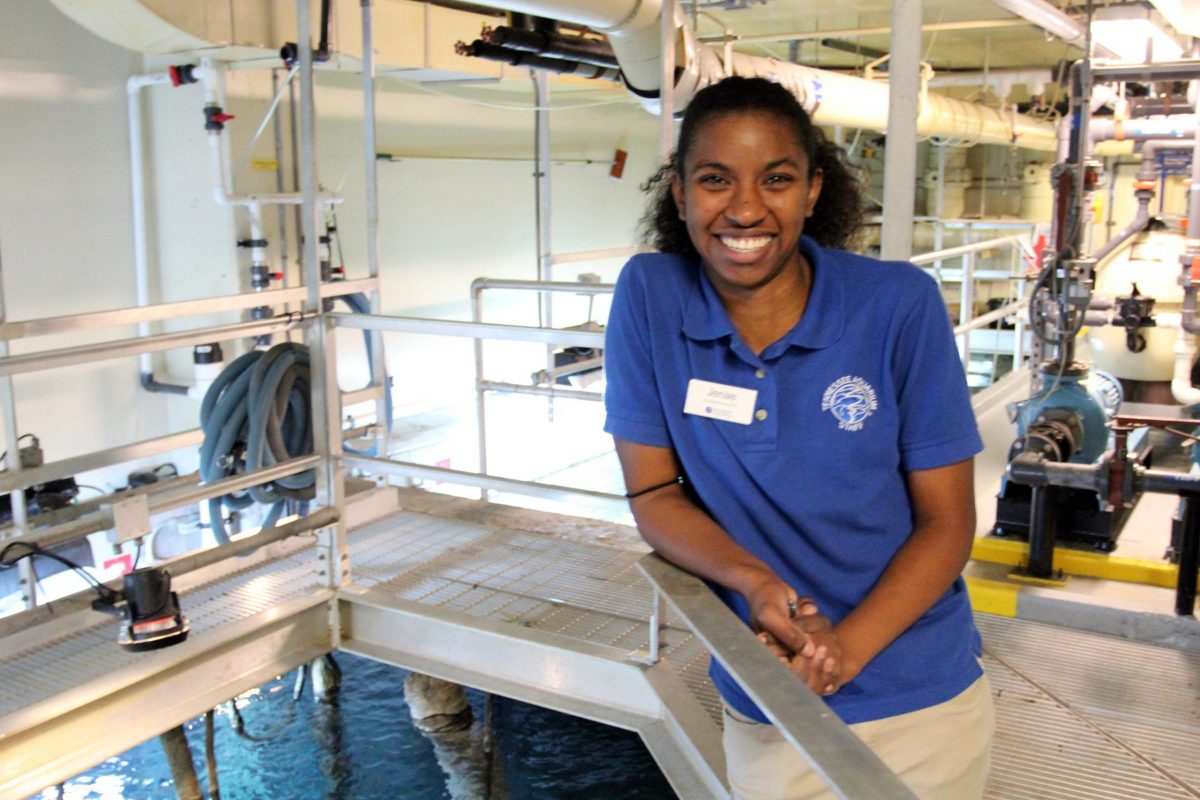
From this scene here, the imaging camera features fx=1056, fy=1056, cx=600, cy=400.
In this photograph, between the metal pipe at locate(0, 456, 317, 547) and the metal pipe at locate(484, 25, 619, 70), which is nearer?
the metal pipe at locate(0, 456, 317, 547)

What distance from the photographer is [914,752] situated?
1.30 meters

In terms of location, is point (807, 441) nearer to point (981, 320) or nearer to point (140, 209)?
point (140, 209)

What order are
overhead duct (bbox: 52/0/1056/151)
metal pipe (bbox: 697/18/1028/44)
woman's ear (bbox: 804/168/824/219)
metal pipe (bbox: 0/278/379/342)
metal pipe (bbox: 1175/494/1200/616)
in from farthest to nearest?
metal pipe (bbox: 697/18/1028/44) < overhead duct (bbox: 52/0/1056/151) < metal pipe (bbox: 1175/494/1200/616) < metal pipe (bbox: 0/278/379/342) < woman's ear (bbox: 804/168/824/219)

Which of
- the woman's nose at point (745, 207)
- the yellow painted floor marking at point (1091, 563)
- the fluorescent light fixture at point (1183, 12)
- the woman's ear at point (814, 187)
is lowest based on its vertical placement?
the yellow painted floor marking at point (1091, 563)

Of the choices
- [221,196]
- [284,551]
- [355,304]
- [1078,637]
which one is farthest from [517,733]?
[221,196]

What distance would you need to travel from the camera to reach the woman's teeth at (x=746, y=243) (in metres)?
1.27

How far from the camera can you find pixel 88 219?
482 cm

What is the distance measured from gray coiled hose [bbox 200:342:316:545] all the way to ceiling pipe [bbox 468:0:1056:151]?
1214mm

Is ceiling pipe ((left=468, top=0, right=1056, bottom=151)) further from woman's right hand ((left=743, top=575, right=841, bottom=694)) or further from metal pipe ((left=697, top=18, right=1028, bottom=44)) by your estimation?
woman's right hand ((left=743, top=575, right=841, bottom=694))

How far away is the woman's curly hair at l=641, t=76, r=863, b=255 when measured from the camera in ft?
4.21

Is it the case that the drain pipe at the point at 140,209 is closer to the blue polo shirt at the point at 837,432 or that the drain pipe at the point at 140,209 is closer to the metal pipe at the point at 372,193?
the metal pipe at the point at 372,193

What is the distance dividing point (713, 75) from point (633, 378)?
10.2ft

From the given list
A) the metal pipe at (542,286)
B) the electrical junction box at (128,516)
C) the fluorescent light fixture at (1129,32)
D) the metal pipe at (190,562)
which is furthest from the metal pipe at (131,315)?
the fluorescent light fixture at (1129,32)

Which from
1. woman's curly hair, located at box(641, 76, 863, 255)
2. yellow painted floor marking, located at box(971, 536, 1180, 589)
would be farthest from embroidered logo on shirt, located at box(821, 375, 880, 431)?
yellow painted floor marking, located at box(971, 536, 1180, 589)
